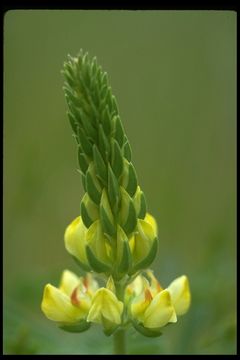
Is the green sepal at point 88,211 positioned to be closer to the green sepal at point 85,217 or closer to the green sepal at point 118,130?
the green sepal at point 85,217

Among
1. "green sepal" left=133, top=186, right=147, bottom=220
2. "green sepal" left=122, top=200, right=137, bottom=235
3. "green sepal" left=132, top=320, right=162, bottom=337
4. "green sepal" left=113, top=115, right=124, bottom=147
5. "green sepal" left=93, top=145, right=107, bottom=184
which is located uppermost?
"green sepal" left=113, top=115, right=124, bottom=147

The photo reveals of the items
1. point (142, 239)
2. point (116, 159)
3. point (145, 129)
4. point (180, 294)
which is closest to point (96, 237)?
point (142, 239)

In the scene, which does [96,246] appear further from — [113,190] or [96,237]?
[113,190]

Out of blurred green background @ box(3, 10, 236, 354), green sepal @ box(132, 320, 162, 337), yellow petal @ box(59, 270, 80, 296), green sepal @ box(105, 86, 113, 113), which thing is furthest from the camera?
blurred green background @ box(3, 10, 236, 354)

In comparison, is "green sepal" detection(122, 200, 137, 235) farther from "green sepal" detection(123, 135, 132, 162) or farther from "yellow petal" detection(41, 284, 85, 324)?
"yellow petal" detection(41, 284, 85, 324)

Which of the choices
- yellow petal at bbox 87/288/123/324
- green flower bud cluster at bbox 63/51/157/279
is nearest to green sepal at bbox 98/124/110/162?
green flower bud cluster at bbox 63/51/157/279
